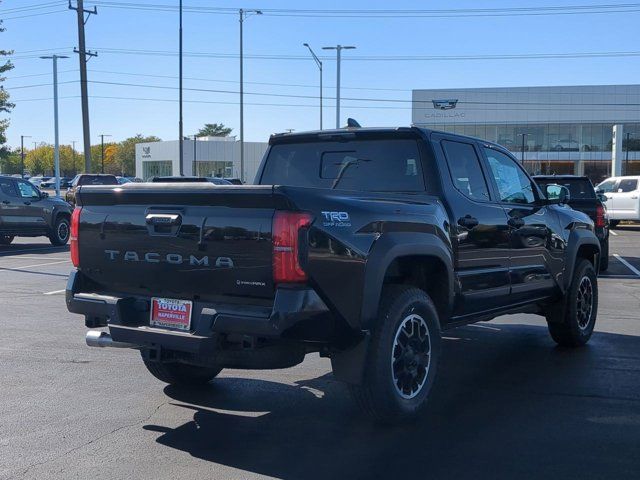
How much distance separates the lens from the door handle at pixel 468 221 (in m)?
5.86

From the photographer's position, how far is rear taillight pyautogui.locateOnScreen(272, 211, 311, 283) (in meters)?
4.36

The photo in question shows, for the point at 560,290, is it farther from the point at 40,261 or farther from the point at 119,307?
the point at 40,261

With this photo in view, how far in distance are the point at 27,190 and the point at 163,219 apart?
16896mm

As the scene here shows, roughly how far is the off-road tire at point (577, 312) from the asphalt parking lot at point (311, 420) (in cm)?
15

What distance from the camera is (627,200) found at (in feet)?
84.9

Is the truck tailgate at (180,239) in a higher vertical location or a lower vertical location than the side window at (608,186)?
lower

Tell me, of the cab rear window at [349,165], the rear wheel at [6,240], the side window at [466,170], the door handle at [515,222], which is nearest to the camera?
the cab rear window at [349,165]

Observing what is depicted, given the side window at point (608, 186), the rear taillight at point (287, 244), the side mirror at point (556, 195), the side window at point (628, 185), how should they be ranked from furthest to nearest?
1. the side window at point (608, 186)
2. the side window at point (628, 185)
3. the side mirror at point (556, 195)
4. the rear taillight at point (287, 244)

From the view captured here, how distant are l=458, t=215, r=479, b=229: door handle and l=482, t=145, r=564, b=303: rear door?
69cm

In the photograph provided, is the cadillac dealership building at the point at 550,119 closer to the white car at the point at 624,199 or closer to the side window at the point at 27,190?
the white car at the point at 624,199

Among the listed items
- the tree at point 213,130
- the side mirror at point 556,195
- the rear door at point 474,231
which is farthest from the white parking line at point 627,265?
the tree at point 213,130

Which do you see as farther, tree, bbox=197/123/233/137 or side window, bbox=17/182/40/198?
tree, bbox=197/123/233/137

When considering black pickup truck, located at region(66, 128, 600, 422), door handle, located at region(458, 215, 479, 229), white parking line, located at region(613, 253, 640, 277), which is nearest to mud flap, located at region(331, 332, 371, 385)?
black pickup truck, located at region(66, 128, 600, 422)

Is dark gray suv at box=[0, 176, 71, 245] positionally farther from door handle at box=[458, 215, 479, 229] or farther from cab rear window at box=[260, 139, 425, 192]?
door handle at box=[458, 215, 479, 229]
